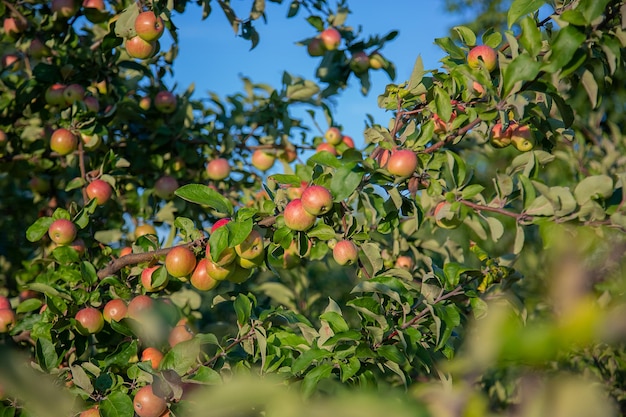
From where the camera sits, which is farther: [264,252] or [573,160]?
[573,160]

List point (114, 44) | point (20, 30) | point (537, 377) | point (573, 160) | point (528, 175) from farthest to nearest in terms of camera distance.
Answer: point (573, 160) < point (20, 30) < point (114, 44) < point (528, 175) < point (537, 377)

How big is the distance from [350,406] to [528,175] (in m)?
1.39

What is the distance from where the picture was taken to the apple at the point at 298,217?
5.18 feet

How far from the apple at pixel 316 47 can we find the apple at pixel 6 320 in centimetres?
176

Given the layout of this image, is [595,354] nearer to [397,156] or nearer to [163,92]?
[397,156]

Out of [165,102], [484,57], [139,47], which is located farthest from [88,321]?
[484,57]

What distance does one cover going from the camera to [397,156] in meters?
1.63

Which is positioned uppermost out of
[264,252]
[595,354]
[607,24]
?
[607,24]

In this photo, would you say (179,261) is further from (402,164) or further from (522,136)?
(522,136)

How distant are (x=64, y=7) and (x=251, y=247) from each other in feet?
5.32

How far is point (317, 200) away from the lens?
155 centimetres

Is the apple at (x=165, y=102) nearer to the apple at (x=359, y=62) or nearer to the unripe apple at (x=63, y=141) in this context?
the unripe apple at (x=63, y=141)

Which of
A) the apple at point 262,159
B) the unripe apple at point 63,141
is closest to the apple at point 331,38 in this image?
the apple at point 262,159

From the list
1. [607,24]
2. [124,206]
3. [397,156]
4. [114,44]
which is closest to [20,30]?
[114,44]
